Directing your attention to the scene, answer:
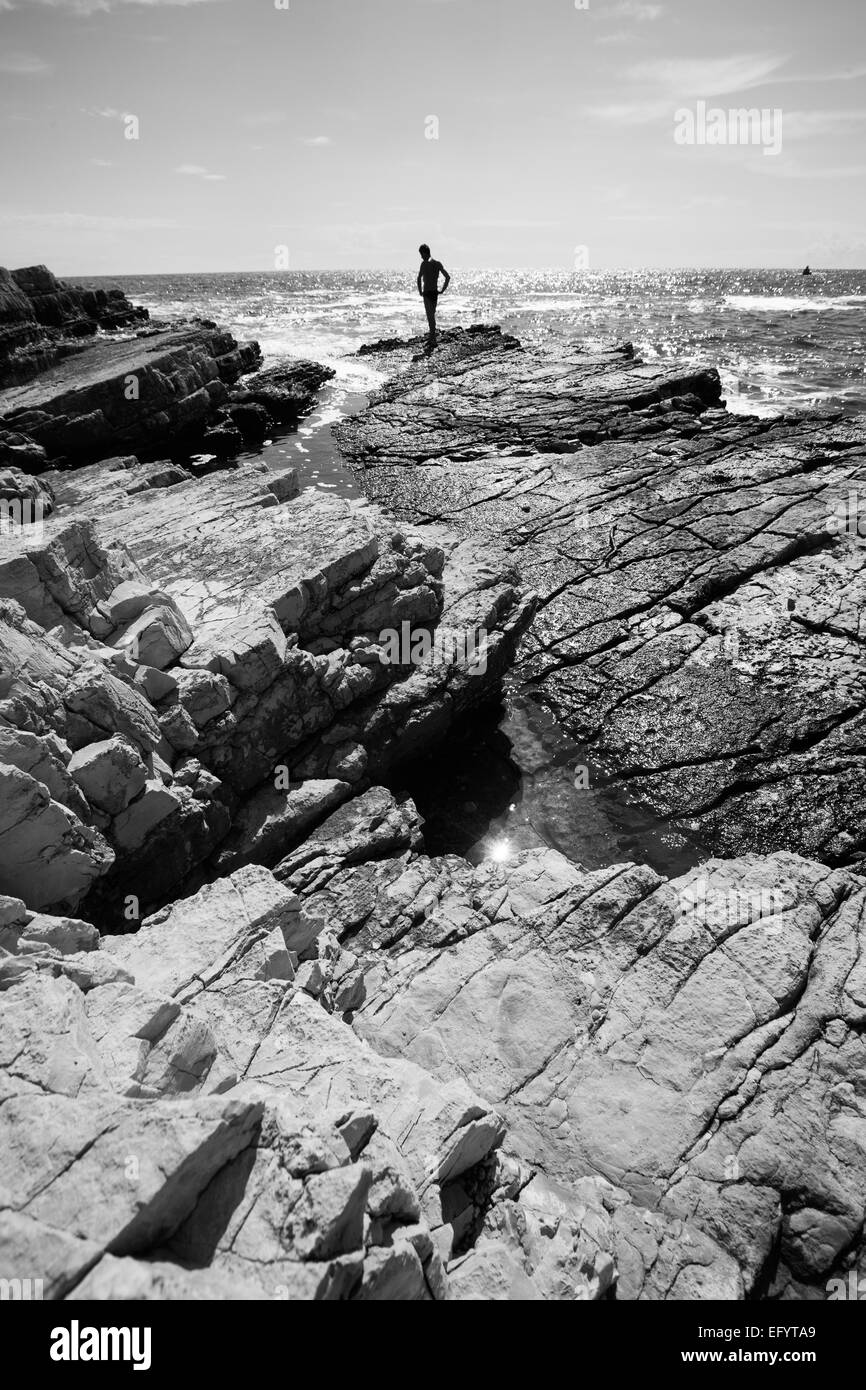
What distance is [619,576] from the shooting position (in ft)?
52.4

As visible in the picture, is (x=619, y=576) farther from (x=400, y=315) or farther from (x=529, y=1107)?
(x=400, y=315)

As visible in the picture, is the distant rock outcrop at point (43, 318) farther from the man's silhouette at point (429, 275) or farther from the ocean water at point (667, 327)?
the man's silhouette at point (429, 275)

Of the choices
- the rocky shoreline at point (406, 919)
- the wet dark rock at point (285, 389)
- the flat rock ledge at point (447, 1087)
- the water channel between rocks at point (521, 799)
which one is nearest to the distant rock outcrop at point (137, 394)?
the wet dark rock at point (285, 389)

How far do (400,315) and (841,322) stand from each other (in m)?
39.3

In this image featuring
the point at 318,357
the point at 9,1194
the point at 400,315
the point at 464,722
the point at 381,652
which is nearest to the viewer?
the point at 9,1194

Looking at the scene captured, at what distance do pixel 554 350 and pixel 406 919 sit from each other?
104 ft

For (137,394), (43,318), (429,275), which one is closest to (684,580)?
(137,394)

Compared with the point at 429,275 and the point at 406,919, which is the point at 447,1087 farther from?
the point at 429,275

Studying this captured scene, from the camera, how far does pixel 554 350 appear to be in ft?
108

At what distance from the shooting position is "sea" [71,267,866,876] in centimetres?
1079

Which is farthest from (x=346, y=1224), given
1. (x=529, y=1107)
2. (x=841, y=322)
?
(x=841, y=322)

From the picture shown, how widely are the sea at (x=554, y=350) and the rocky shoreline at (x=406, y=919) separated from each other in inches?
24.6

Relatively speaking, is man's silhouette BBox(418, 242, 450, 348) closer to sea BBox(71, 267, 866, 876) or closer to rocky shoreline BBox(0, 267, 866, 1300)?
sea BBox(71, 267, 866, 876)

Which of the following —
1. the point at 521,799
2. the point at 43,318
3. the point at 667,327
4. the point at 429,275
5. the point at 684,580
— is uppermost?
the point at 667,327
